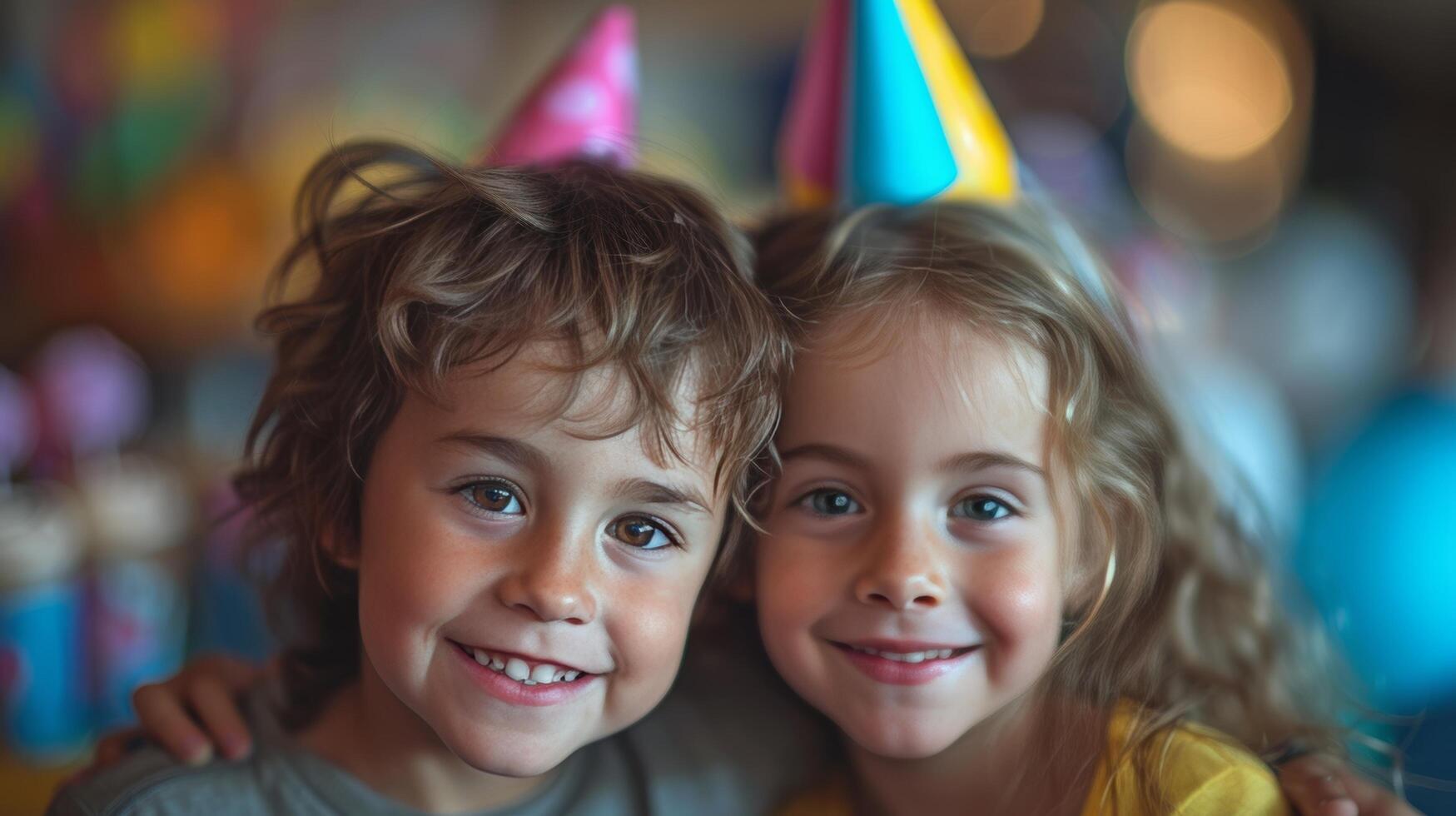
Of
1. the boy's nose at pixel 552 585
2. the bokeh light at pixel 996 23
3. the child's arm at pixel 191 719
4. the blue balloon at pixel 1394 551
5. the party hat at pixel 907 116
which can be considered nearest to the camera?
the boy's nose at pixel 552 585

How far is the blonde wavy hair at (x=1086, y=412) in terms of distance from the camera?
69 centimetres

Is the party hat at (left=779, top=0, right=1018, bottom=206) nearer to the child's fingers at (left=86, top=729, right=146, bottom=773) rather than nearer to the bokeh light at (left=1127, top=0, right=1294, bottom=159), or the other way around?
the child's fingers at (left=86, top=729, right=146, bottom=773)

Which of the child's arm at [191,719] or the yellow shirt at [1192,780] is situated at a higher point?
the yellow shirt at [1192,780]

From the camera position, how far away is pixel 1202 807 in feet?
2.15

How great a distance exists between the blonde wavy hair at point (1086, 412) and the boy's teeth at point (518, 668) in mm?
246

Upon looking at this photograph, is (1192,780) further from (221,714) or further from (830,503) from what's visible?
(221,714)

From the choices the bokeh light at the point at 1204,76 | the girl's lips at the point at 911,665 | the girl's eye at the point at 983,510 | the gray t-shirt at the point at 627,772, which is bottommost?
the gray t-shirt at the point at 627,772

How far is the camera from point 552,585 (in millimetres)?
625

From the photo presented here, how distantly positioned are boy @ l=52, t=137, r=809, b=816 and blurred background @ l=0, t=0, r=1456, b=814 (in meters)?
0.38

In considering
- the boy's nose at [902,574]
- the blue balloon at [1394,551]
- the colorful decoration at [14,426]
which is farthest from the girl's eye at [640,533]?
the colorful decoration at [14,426]

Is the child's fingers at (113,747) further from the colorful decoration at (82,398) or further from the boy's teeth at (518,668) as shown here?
the colorful decoration at (82,398)

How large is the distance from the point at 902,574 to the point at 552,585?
0.19 metres

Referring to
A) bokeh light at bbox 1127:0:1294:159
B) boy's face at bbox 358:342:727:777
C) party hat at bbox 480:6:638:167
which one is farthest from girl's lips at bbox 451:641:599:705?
bokeh light at bbox 1127:0:1294:159

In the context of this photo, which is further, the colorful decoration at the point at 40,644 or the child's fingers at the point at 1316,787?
the colorful decoration at the point at 40,644
